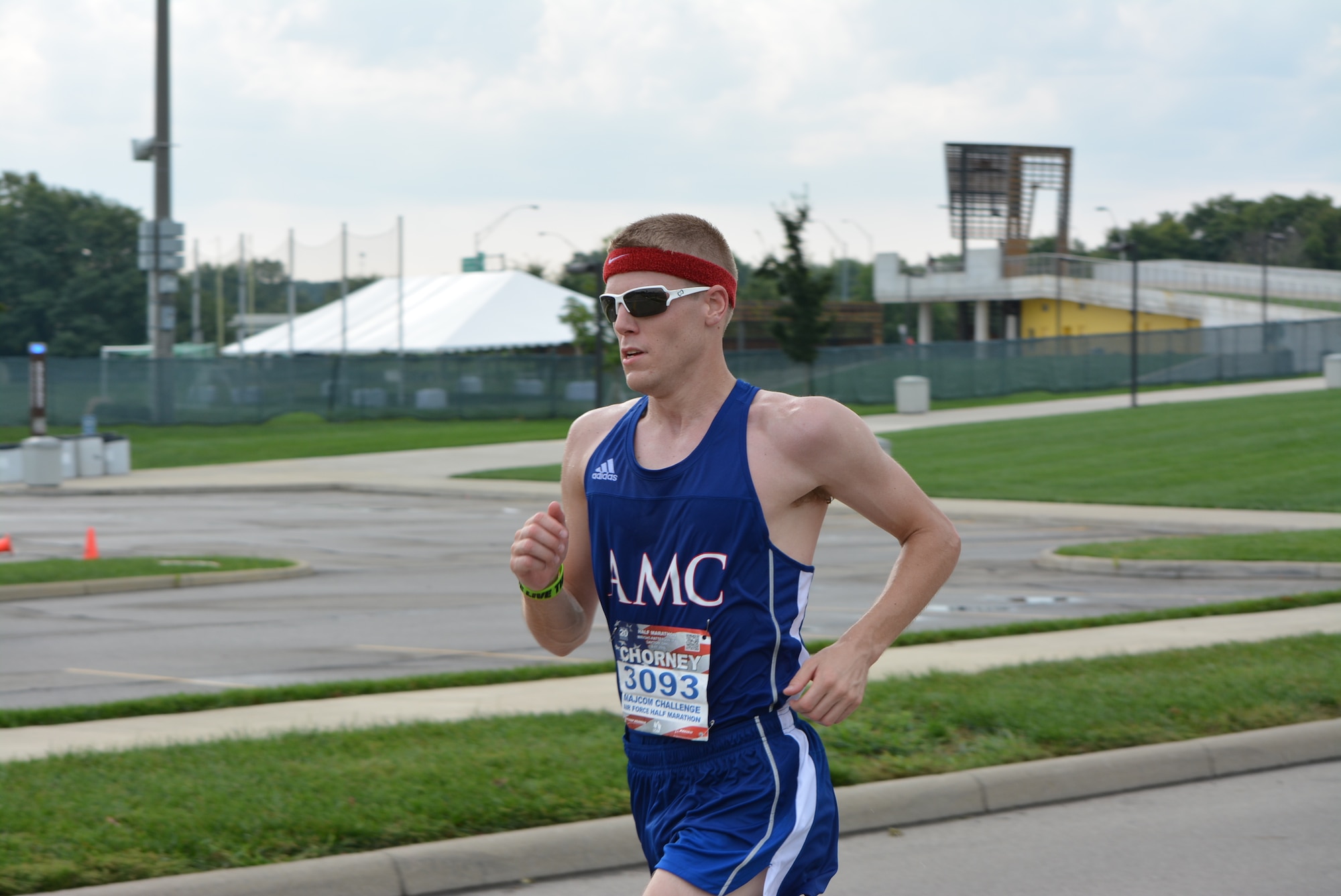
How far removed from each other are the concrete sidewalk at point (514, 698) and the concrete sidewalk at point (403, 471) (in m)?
15.6

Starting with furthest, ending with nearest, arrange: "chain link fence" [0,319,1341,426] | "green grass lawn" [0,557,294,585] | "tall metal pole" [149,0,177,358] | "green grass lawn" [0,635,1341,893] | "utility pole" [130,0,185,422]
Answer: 1. "chain link fence" [0,319,1341,426]
2. "tall metal pole" [149,0,177,358]
3. "utility pole" [130,0,185,422]
4. "green grass lawn" [0,557,294,585]
5. "green grass lawn" [0,635,1341,893]

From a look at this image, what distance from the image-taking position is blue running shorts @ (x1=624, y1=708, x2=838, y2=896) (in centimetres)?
293

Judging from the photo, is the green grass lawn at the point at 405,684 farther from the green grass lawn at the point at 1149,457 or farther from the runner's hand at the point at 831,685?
the green grass lawn at the point at 1149,457

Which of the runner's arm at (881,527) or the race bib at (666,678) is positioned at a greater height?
the runner's arm at (881,527)

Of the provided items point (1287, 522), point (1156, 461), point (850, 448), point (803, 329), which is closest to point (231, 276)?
point (803, 329)

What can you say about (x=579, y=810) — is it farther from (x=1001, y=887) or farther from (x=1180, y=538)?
(x=1180, y=538)

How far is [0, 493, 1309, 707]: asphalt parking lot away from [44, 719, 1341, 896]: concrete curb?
3.92 metres

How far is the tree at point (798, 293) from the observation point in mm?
41062

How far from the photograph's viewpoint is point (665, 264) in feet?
9.93

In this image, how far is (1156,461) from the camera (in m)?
27.5

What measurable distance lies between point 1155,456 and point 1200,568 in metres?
14.2

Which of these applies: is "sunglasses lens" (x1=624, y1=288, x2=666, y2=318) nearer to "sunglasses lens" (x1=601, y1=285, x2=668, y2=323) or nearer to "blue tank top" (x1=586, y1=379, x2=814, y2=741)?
"sunglasses lens" (x1=601, y1=285, x2=668, y2=323)

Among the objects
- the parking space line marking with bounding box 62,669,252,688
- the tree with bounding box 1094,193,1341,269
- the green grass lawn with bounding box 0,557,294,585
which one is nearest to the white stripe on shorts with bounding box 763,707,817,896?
the parking space line marking with bounding box 62,669,252,688

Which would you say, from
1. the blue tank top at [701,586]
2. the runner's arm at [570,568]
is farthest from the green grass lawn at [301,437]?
the blue tank top at [701,586]
